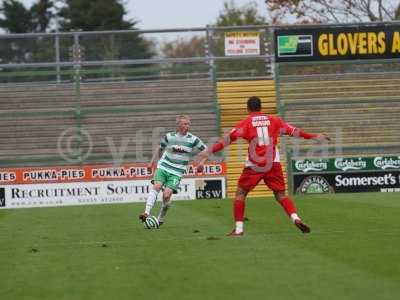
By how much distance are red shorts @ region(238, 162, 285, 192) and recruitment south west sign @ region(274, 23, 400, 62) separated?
18.8 metres

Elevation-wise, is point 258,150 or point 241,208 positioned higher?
point 258,150

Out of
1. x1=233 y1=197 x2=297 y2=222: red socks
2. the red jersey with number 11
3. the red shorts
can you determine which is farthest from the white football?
the red jersey with number 11

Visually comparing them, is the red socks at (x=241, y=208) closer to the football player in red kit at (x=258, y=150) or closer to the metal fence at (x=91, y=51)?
the football player in red kit at (x=258, y=150)

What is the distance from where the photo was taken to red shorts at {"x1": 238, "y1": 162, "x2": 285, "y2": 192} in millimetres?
15453

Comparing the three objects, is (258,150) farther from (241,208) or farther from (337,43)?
(337,43)

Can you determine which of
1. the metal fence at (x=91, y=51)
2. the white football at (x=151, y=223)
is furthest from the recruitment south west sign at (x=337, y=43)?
the white football at (x=151, y=223)

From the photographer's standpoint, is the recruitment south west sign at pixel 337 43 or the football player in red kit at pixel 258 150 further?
the recruitment south west sign at pixel 337 43

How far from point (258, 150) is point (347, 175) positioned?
54.8 ft

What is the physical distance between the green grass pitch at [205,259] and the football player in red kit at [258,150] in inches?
18.0

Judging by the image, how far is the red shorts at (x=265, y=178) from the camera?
50.7 feet

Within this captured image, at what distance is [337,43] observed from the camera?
34.5m

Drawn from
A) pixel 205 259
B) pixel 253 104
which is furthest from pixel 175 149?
pixel 205 259

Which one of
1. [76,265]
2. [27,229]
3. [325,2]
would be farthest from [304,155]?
[325,2]

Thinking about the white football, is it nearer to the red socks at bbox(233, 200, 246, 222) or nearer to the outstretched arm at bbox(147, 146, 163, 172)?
the outstretched arm at bbox(147, 146, 163, 172)
